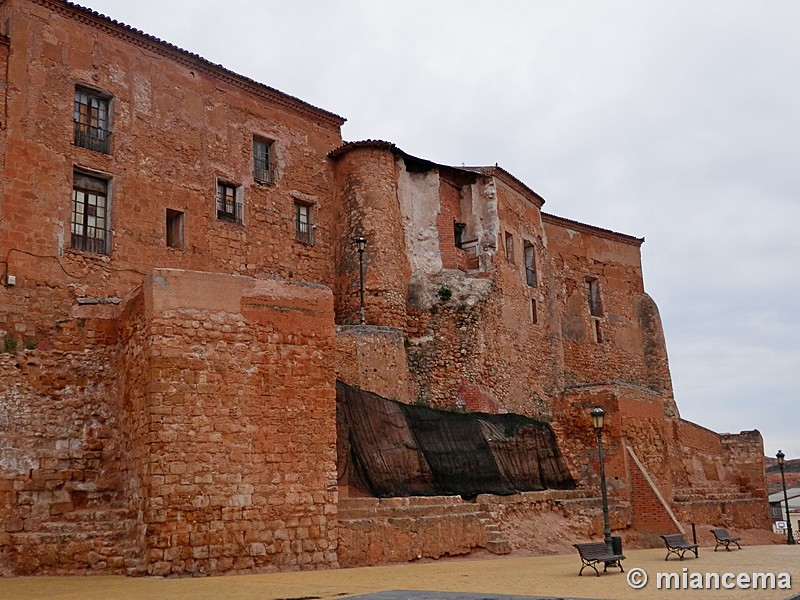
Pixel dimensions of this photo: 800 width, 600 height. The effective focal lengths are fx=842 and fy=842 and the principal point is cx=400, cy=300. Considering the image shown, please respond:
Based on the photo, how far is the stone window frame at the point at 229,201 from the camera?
21.3 metres

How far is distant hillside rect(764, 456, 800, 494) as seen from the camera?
4553cm

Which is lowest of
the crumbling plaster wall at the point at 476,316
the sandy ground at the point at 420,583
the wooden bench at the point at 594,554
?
the sandy ground at the point at 420,583

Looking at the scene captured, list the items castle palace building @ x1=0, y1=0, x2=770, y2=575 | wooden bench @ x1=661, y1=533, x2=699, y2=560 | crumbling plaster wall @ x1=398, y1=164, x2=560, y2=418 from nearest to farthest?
castle palace building @ x1=0, y1=0, x2=770, y2=575 → wooden bench @ x1=661, y1=533, x2=699, y2=560 → crumbling plaster wall @ x1=398, y1=164, x2=560, y2=418

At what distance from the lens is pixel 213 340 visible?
13570 millimetres

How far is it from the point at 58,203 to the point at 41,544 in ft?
26.0

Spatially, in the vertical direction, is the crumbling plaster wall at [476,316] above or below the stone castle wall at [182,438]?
above

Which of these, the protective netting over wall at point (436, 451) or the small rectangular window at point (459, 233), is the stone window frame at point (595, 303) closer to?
the small rectangular window at point (459, 233)

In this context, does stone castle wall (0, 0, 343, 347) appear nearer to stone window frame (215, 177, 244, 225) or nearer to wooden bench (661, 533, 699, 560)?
stone window frame (215, 177, 244, 225)

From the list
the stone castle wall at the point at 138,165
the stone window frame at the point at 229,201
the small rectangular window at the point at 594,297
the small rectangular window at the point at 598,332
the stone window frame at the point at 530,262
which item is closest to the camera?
the stone castle wall at the point at 138,165

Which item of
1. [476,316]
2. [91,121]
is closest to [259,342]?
[91,121]

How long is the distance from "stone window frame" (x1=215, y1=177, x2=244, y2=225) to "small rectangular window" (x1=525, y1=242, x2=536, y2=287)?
404 inches

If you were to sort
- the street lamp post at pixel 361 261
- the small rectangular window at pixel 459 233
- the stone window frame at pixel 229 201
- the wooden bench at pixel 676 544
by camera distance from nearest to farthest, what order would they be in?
the wooden bench at pixel 676 544
the stone window frame at pixel 229 201
the street lamp post at pixel 361 261
the small rectangular window at pixel 459 233

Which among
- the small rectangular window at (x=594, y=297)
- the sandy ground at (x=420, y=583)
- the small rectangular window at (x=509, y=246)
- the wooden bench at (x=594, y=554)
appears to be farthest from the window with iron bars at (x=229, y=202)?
the small rectangular window at (x=594, y=297)

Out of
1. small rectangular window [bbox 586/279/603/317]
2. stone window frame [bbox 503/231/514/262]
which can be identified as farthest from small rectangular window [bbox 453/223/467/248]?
small rectangular window [bbox 586/279/603/317]
